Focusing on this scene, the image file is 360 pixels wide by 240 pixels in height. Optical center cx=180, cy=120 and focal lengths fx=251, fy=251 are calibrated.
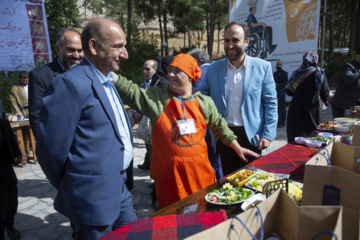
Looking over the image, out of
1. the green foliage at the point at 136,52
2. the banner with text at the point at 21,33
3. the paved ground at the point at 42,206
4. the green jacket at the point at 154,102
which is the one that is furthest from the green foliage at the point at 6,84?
the green foliage at the point at 136,52

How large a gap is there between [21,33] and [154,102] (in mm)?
7269

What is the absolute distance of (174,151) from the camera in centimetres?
179

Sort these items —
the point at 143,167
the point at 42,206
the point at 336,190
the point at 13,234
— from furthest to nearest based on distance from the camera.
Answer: the point at 143,167 → the point at 42,206 → the point at 13,234 → the point at 336,190

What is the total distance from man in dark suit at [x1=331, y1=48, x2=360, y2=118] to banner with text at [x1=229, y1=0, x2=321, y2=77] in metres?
2.67

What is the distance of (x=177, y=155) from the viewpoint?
5.89ft

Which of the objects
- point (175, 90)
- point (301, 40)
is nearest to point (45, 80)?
point (175, 90)

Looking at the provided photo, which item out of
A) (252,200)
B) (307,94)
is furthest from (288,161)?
(307,94)

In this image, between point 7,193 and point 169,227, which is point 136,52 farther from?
point 169,227

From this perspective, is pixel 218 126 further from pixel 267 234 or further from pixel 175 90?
pixel 267 234

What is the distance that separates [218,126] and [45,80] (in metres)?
1.60

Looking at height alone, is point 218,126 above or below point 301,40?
below

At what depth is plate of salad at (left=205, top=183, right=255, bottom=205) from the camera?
1.33 meters

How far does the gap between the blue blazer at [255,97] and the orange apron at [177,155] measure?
65cm

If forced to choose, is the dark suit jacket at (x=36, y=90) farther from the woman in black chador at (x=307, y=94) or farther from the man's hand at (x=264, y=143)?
the woman in black chador at (x=307, y=94)
